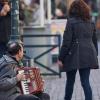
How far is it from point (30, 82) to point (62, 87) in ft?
16.9

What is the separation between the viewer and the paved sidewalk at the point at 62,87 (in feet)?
38.7

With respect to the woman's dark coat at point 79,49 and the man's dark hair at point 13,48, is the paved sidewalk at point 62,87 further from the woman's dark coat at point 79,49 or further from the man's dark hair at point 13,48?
the man's dark hair at point 13,48

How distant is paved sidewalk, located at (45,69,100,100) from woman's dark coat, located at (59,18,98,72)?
5.36 feet

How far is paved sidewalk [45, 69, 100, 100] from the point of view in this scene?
11.8m

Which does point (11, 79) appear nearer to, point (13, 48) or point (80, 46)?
point (13, 48)

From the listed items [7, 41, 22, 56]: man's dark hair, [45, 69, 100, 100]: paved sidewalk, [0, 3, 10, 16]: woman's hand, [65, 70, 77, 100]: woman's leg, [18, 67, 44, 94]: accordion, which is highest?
[0, 3, 10, 16]: woman's hand

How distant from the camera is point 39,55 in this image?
48.8 ft

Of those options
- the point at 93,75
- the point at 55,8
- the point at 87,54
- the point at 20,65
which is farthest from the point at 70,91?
the point at 55,8

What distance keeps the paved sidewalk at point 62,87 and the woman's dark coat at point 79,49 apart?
1634mm

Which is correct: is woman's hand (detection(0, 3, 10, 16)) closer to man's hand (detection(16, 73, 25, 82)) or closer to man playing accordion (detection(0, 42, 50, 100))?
man playing accordion (detection(0, 42, 50, 100))

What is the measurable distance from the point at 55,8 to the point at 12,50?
59.5 ft

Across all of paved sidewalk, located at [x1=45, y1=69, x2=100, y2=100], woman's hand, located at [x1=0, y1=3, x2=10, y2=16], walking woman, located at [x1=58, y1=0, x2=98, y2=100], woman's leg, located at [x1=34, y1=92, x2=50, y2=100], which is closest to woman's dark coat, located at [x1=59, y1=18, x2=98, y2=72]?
walking woman, located at [x1=58, y1=0, x2=98, y2=100]

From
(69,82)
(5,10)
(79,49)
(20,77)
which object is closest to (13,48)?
(20,77)

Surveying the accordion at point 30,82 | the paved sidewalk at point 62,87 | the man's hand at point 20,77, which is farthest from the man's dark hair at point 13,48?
the paved sidewalk at point 62,87
